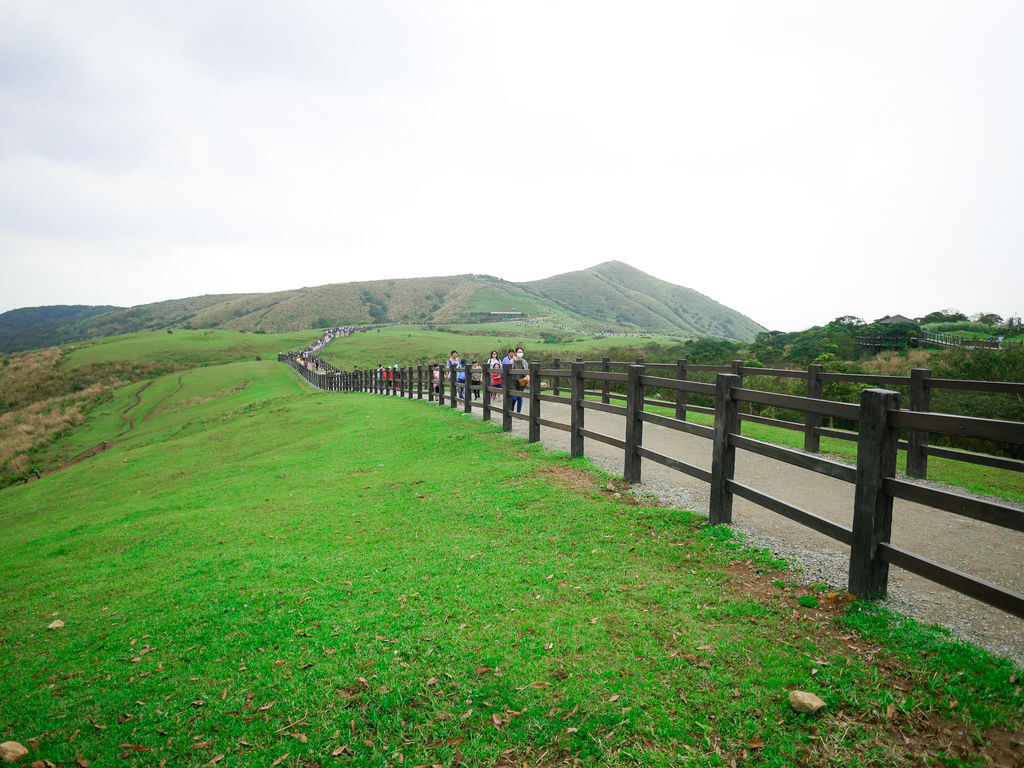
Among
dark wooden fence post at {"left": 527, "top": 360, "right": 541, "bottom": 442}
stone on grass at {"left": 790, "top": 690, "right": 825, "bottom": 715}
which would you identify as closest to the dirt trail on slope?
dark wooden fence post at {"left": 527, "top": 360, "right": 541, "bottom": 442}

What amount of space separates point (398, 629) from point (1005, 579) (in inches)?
211

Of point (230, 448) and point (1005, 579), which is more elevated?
point (1005, 579)

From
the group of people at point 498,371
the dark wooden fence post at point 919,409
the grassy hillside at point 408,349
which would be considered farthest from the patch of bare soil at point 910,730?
the grassy hillside at point 408,349

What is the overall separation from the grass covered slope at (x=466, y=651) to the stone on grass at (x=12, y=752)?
169 mm

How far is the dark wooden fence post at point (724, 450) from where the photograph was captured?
19.5 ft

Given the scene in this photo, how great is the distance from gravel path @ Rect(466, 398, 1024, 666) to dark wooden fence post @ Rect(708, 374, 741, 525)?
0.32 meters

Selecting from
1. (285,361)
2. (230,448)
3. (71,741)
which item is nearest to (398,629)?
(71,741)

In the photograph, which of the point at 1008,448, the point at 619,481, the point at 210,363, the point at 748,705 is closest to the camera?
the point at 748,705

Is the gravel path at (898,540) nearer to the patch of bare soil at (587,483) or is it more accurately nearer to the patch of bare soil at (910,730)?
the patch of bare soil at (587,483)

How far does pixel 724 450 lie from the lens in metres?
6.01

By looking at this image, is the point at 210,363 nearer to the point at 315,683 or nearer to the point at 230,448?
the point at 230,448

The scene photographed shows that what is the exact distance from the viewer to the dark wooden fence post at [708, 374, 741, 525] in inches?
235

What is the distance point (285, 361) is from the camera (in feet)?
211

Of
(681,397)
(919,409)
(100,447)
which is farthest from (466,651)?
(100,447)
